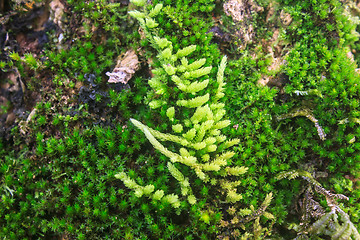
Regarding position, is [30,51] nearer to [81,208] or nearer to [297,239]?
[81,208]

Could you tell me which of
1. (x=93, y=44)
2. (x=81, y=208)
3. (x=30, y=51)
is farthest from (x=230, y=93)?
(x=30, y=51)

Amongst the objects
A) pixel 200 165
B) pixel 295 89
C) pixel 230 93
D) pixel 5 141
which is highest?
pixel 295 89

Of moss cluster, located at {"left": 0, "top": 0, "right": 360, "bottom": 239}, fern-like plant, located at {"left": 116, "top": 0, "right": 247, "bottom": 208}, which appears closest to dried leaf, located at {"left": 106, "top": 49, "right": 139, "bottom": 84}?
moss cluster, located at {"left": 0, "top": 0, "right": 360, "bottom": 239}

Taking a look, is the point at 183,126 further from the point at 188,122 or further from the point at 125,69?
the point at 125,69

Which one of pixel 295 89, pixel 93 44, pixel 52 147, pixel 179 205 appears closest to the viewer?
pixel 179 205

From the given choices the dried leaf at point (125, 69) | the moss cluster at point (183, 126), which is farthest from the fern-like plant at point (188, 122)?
the dried leaf at point (125, 69)

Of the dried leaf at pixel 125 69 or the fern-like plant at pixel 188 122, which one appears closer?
the fern-like plant at pixel 188 122

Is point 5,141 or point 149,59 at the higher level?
point 149,59

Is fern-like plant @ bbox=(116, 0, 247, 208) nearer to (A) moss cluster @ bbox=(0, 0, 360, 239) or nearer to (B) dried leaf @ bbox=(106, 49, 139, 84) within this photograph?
(A) moss cluster @ bbox=(0, 0, 360, 239)

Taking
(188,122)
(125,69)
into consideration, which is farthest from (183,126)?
(125,69)

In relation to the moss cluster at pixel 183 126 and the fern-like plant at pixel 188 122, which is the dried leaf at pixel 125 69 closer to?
the moss cluster at pixel 183 126

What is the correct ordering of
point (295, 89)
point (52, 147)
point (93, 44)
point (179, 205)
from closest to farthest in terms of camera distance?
point (179, 205), point (52, 147), point (295, 89), point (93, 44)
